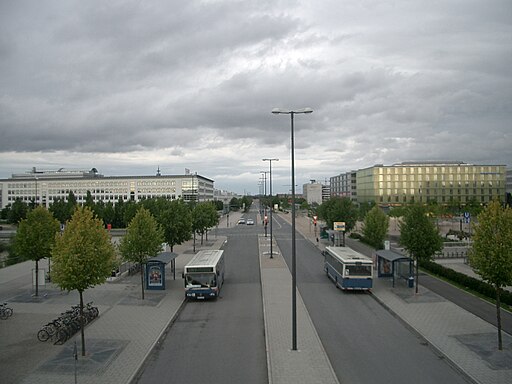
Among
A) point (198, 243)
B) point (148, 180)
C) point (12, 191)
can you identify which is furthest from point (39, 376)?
point (12, 191)

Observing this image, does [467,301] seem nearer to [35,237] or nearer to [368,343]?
[368,343]

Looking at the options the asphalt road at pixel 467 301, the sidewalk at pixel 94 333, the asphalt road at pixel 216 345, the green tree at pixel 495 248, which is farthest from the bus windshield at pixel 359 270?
the sidewalk at pixel 94 333

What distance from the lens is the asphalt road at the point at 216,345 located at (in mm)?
12916

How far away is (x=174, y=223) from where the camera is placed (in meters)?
35.1

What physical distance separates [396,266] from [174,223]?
17.3m

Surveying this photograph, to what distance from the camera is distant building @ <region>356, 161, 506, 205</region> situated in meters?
98.1

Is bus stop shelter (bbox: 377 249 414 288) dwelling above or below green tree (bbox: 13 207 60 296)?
below

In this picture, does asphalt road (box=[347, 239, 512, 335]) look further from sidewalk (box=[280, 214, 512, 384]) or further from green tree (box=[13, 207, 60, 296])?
green tree (box=[13, 207, 60, 296])

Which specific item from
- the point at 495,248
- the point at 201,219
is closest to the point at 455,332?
the point at 495,248

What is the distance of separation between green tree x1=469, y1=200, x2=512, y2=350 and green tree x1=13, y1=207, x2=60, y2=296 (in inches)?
817

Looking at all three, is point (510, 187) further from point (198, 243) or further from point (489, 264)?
point (489, 264)

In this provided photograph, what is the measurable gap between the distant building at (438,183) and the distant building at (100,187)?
197ft

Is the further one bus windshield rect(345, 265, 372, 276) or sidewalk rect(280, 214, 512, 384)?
bus windshield rect(345, 265, 372, 276)

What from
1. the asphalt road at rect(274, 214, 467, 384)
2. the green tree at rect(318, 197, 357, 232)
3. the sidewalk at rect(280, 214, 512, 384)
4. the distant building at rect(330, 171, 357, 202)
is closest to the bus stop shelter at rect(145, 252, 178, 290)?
the asphalt road at rect(274, 214, 467, 384)
